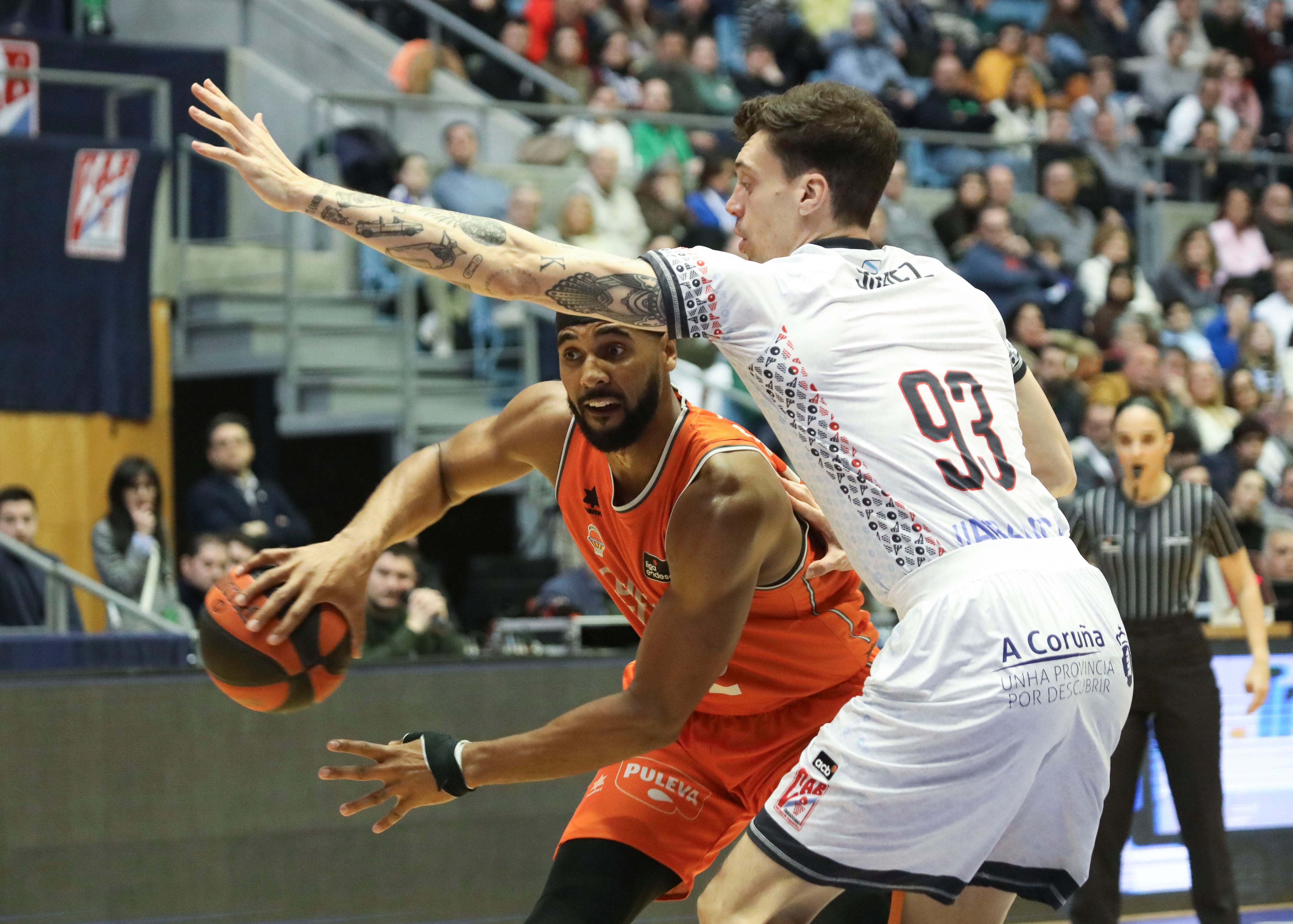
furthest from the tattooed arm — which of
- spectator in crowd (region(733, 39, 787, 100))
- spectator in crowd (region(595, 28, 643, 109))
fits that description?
spectator in crowd (region(733, 39, 787, 100))

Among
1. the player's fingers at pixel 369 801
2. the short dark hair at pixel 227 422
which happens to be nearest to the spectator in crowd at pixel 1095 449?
the short dark hair at pixel 227 422

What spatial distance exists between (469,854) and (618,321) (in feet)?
13.4

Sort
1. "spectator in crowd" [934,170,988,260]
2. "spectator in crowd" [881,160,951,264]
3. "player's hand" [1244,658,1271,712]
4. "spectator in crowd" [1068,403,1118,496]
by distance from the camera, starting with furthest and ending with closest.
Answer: "spectator in crowd" [934,170,988,260] < "spectator in crowd" [881,160,951,264] < "spectator in crowd" [1068,403,1118,496] < "player's hand" [1244,658,1271,712]

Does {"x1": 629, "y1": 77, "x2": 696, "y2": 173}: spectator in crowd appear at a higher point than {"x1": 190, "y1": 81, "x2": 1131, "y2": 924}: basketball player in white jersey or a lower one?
higher

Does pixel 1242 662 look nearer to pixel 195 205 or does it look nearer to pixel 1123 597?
pixel 1123 597

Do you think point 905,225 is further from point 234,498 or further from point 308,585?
point 308,585

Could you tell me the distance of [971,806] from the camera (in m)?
2.96

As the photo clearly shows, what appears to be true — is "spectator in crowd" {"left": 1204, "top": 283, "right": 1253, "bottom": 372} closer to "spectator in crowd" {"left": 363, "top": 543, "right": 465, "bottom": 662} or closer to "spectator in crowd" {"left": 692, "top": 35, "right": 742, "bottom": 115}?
"spectator in crowd" {"left": 692, "top": 35, "right": 742, "bottom": 115}

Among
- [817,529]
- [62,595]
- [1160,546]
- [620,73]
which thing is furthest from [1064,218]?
[817,529]

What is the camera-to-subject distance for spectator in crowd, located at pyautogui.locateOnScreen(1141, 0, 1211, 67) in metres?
15.0

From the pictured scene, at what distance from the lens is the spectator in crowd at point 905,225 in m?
11.1

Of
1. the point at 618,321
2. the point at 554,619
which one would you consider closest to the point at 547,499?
the point at 554,619

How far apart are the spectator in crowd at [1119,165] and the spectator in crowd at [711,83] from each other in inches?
113

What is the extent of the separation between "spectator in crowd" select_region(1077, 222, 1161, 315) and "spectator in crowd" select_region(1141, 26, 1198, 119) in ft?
10.3
